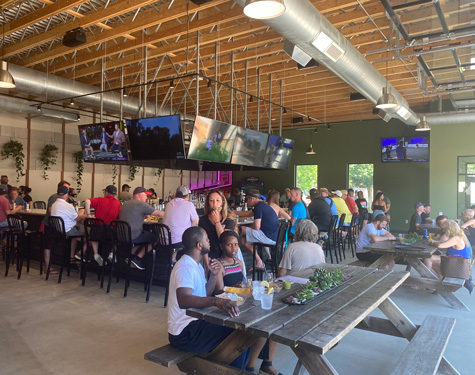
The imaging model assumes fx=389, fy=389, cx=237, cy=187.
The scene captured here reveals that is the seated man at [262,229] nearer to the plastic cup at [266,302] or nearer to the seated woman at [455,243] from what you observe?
the seated woman at [455,243]

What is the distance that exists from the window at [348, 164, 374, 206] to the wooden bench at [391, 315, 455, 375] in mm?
10805

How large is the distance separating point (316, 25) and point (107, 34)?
11.9 ft

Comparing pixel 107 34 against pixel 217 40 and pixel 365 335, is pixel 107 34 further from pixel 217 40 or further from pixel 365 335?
pixel 365 335

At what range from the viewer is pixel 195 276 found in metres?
2.29

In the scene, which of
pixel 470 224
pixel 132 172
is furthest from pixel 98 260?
pixel 132 172

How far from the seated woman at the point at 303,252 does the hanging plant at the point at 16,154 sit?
901cm

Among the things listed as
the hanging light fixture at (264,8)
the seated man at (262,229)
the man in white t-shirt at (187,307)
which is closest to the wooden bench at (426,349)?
the man in white t-shirt at (187,307)

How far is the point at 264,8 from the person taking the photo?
Result: 3.16 m

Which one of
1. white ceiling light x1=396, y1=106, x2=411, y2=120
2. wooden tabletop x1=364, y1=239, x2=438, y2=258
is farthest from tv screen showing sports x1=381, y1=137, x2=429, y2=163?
wooden tabletop x1=364, y1=239, x2=438, y2=258

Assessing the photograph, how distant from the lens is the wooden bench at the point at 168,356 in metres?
2.11

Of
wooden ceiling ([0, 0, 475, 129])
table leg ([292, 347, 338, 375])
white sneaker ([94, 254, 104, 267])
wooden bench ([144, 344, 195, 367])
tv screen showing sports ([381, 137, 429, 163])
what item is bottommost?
white sneaker ([94, 254, 104, 267])

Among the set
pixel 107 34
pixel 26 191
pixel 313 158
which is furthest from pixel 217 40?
pixel 313 158

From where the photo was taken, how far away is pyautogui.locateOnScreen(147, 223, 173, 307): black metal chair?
4.68 metres

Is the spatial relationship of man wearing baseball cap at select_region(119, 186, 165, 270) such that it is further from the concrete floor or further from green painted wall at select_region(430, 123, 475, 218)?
green painted wall at select_region(430, 123, 475, 218)
